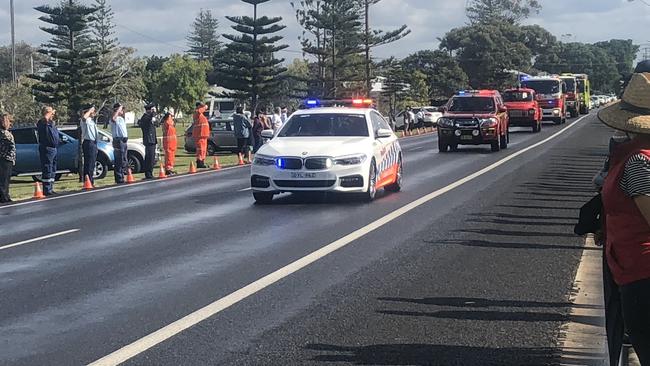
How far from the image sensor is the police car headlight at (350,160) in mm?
14094

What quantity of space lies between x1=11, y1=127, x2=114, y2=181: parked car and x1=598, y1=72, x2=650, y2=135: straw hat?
20.8 meters

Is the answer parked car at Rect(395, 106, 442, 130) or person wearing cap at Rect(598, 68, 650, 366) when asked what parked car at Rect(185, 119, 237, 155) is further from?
person wearing cap at Rect(598, 68, 650, 366)

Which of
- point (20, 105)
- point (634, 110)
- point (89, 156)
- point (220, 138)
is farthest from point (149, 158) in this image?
point (20, 105)

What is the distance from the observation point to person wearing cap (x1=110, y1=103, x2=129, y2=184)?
21.0m

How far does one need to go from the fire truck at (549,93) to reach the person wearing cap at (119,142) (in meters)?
31.8

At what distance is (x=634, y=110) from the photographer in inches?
159

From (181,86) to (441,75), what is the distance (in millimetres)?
26911

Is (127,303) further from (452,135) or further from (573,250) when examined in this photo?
(452,135)

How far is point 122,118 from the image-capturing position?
21.1 m

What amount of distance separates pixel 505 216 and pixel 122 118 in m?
11.4

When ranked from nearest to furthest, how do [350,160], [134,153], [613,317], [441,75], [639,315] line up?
[639,315]
[613,317]
[350,160]
[134,153]
[441,75]

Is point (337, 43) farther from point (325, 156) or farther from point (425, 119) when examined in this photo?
point (325, 156)

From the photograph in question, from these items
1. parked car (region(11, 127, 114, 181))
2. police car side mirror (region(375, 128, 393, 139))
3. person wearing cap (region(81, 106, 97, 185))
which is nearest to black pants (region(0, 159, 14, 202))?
person wearing cap (region(81, 106, 97, 185))

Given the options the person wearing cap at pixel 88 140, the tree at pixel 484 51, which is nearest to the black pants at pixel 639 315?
the person wearing cap at pixel 88 140
